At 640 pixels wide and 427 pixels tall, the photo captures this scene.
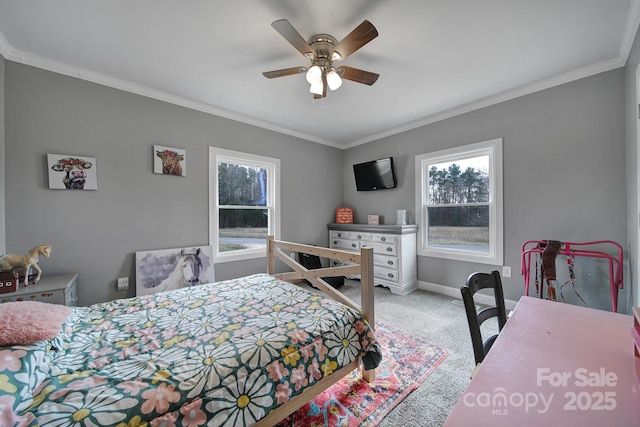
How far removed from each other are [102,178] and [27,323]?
6.11ft

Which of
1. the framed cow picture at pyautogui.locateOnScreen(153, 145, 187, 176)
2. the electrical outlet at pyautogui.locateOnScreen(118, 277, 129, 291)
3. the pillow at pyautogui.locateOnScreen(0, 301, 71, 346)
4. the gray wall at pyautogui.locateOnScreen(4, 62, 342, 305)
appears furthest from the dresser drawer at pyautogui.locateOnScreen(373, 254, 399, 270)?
the pillow at pyautogui.locateOnScreen(0, 301, 71, 346)

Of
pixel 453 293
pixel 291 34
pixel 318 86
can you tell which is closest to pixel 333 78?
pixel 318 86

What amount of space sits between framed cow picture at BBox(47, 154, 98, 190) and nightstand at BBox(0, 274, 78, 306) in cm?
86

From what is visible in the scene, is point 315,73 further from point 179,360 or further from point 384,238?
point 384,238

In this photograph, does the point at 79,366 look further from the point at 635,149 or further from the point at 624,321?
the point at 635,149

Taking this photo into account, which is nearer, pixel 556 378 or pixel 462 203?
pixel 556 378

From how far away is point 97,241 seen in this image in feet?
7.95

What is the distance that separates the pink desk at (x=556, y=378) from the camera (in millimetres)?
591

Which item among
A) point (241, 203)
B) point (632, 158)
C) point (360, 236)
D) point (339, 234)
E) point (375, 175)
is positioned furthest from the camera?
point (339, 234)

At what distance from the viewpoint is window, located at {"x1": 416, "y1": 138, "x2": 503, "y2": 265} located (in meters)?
2.98

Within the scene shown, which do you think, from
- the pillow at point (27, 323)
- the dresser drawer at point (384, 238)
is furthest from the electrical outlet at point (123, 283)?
the dresser drawer at point (384, 238)

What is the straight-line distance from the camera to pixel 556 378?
2.36 feet

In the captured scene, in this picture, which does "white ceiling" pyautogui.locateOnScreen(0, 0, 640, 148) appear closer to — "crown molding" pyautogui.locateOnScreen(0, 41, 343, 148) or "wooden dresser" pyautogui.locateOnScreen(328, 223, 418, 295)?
"crown molding" pyautogui.locateOnScreen(0, 41, 343, 148)

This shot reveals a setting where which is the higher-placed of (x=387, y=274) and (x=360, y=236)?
(x=360, y=236)
